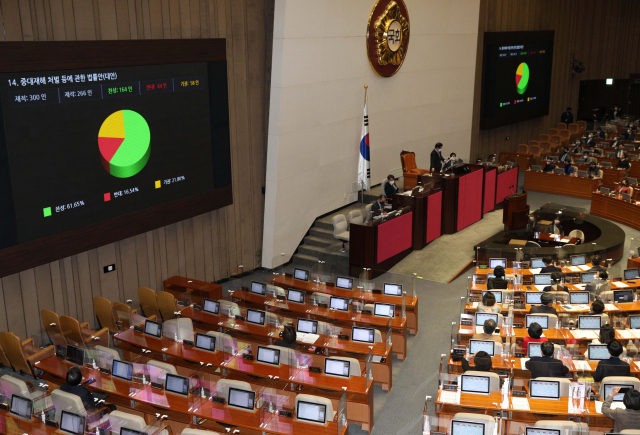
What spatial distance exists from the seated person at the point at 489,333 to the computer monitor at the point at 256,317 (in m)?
3.11

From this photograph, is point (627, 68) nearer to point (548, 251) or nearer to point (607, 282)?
point (548, 251)

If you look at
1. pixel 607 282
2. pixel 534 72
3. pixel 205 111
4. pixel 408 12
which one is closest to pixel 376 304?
pixel 607 282

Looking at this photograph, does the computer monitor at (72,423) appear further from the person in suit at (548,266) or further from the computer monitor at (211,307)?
the person in suit at (548,266)

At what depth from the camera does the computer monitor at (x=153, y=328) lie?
9219mm

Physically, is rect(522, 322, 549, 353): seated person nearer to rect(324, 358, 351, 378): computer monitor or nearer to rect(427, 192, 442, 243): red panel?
rect(324, 358, 351, 378): computer monitor

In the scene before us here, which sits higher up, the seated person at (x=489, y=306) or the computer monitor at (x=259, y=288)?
the seated person at (x=489, y=306)

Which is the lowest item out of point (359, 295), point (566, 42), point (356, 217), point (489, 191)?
point (359, 295)

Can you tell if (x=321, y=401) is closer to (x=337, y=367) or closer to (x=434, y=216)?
(x=337, y=367)

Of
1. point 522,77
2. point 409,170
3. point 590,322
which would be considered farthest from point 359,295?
point 522,77

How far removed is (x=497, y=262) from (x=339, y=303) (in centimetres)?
350

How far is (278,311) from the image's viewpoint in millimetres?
10516

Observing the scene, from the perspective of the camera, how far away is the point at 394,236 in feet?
44.6

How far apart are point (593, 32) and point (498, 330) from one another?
22.6 m

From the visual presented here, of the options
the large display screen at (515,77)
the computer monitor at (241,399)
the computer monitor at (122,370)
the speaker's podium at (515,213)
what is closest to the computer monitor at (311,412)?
the computer monitor at (241,399)
